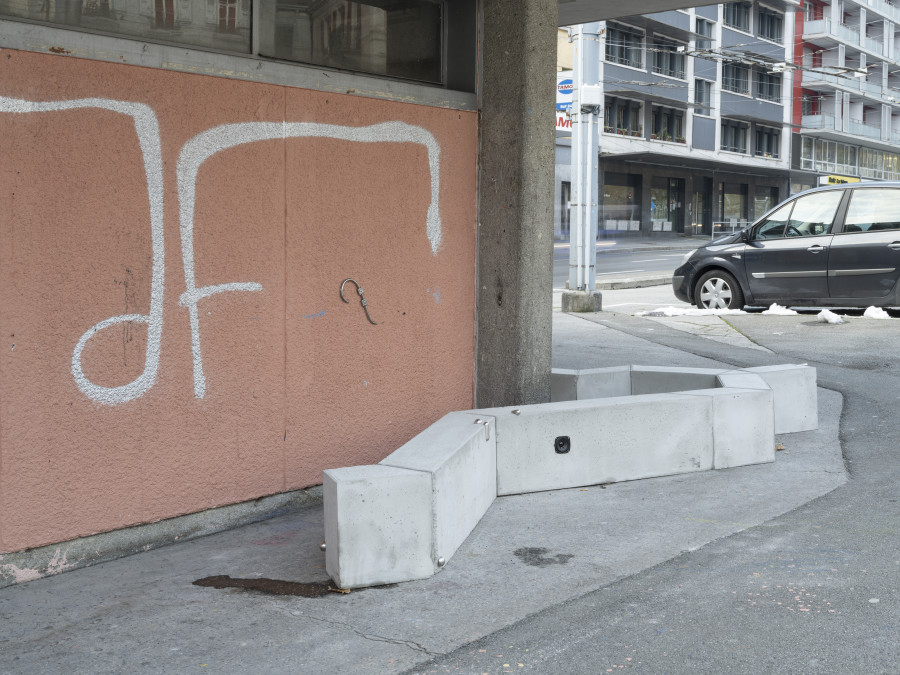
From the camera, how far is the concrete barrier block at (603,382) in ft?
23.6

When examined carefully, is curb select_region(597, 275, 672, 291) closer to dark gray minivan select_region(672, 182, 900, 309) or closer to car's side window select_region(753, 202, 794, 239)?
dark gray minivan select_region(672, 182, 900, 309)

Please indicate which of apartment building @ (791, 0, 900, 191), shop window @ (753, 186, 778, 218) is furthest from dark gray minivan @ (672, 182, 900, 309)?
shop window @ (753, 186, 778, 218)

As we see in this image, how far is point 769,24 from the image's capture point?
5838 cm

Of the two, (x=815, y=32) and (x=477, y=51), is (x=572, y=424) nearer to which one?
(x=477, y=51)

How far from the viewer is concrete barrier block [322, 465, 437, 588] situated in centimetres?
415

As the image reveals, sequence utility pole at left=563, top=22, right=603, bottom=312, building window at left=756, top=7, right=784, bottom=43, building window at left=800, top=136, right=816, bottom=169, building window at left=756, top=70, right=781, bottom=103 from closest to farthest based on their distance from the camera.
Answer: utility pole at left=563, top=22, right=603, bottom=312
building window at left=756, top=7, right=784, bottom=43
building window at left=756, top=70, right=781, bottom=103
building window at left=800, top=136, right=816, bottom=169

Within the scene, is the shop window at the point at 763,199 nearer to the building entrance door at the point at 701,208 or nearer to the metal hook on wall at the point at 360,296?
the building entrance door at the point at 701,208

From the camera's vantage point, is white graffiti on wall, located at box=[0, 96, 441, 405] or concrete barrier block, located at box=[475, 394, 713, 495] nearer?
white graffiti on wall, located at box=[0, 96, 441, 405]

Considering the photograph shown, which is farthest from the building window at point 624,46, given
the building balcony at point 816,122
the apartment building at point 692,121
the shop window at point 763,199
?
the building balcony at point 816,122

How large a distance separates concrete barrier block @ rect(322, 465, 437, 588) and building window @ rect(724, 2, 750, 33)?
2148 inches

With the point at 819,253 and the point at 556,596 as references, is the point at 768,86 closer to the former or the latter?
the point at 819,253

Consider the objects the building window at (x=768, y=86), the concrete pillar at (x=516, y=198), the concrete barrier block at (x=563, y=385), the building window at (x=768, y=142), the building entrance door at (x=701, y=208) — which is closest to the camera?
the concrete pillar at (x=516, y=198)

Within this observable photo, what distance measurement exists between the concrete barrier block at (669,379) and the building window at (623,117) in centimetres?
4069

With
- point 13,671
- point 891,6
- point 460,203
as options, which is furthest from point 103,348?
point 891,6
